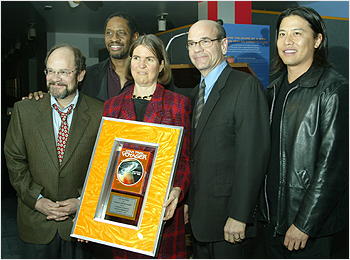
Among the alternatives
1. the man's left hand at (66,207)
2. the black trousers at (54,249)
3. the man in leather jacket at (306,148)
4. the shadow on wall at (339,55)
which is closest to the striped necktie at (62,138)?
the man's left hand at (66,207)

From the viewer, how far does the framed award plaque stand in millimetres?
1941

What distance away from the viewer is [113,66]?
10.5 ft

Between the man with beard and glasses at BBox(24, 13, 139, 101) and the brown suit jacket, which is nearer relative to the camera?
the brown suit jacket

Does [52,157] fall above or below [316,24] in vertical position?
below

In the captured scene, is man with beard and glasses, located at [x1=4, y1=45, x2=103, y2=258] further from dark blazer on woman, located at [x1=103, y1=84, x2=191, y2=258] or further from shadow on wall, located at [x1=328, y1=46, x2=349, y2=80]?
shadow on wall, located at [x1=328, y1=46, x2=349, y2=80]

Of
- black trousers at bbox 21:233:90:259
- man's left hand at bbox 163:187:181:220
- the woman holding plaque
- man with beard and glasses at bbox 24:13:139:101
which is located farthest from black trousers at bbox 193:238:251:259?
man with beard and glasses at bbox 24:13:139:101

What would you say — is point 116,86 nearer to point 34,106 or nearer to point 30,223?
point 34,106

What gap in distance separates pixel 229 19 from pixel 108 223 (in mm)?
4342

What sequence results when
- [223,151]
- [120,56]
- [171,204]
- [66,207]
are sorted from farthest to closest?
[120,56], [66,207], [223,151], [171,204]

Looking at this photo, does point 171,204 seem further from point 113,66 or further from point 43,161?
point 113,66

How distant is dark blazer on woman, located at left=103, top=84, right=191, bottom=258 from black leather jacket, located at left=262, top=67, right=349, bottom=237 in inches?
21.7

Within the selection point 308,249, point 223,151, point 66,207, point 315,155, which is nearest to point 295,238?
point 308,249

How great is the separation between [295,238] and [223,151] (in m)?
0.61

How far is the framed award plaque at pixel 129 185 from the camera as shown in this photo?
1.94 meters
